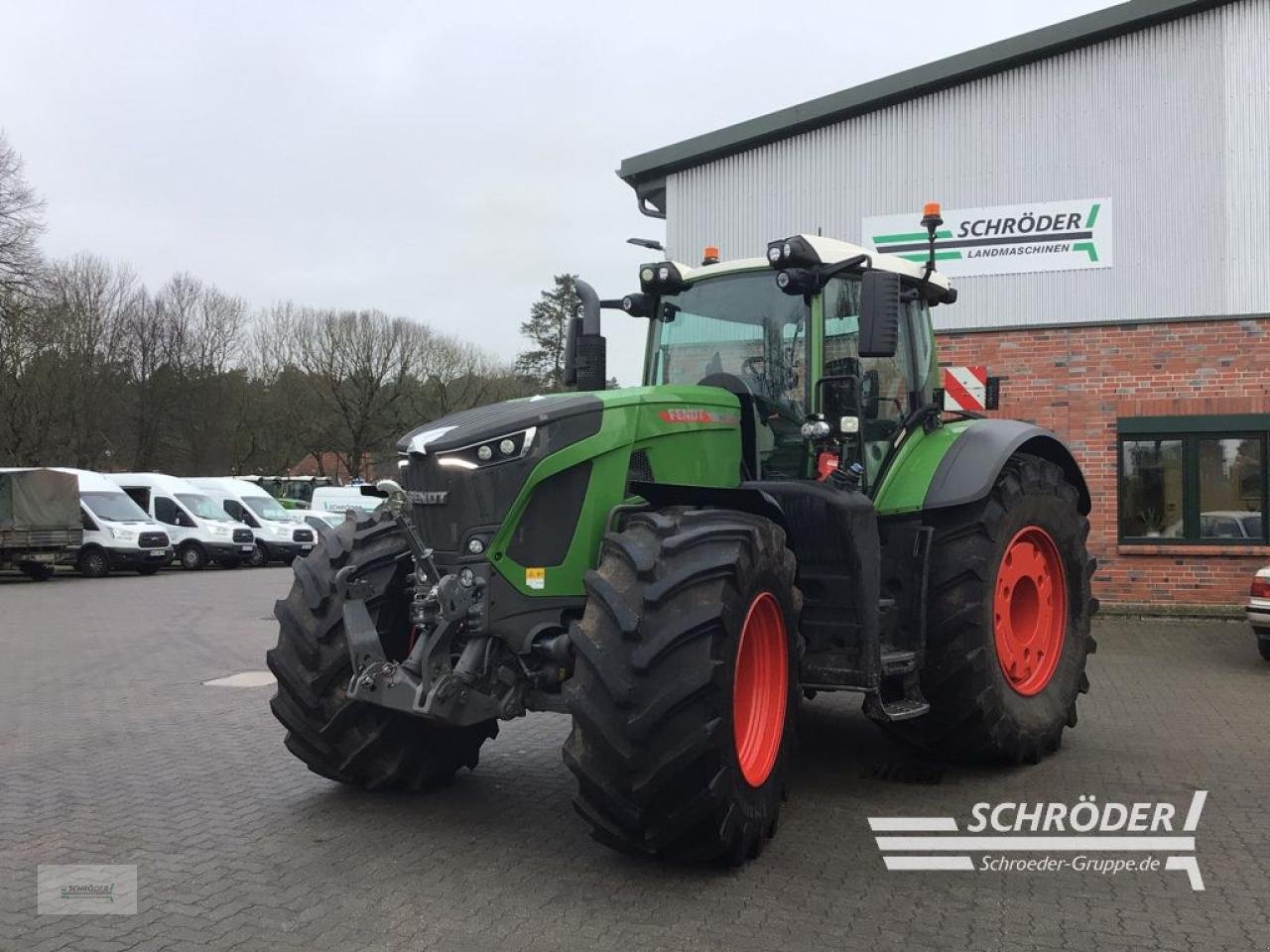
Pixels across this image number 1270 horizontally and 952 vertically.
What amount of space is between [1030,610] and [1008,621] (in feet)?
1.15

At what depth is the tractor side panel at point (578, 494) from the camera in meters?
4.92

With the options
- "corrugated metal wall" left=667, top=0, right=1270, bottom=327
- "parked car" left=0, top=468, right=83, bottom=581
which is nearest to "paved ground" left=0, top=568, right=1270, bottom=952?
"corrugated metal wall" left=667, top=0, right=1270, bottom=327

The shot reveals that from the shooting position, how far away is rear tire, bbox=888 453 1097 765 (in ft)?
19.5

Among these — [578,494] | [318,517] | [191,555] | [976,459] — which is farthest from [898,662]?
[318,517]

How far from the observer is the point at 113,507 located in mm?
26328

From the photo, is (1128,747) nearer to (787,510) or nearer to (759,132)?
(787,510)

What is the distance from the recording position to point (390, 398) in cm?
5025

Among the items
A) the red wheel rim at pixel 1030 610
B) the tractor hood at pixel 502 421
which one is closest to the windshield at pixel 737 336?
the tractor hood at pixel 502 421

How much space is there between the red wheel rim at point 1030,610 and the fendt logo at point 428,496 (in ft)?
10.5

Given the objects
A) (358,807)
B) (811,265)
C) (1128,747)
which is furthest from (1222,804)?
(358,807)

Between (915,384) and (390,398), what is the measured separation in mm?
45385

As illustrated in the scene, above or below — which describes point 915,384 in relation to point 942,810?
above

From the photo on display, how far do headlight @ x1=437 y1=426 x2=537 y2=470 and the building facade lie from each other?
1016 centimetres

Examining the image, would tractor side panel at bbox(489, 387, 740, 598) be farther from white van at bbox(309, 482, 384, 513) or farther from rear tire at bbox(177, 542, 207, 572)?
white van at bbox(309, 482, 384, 513)
